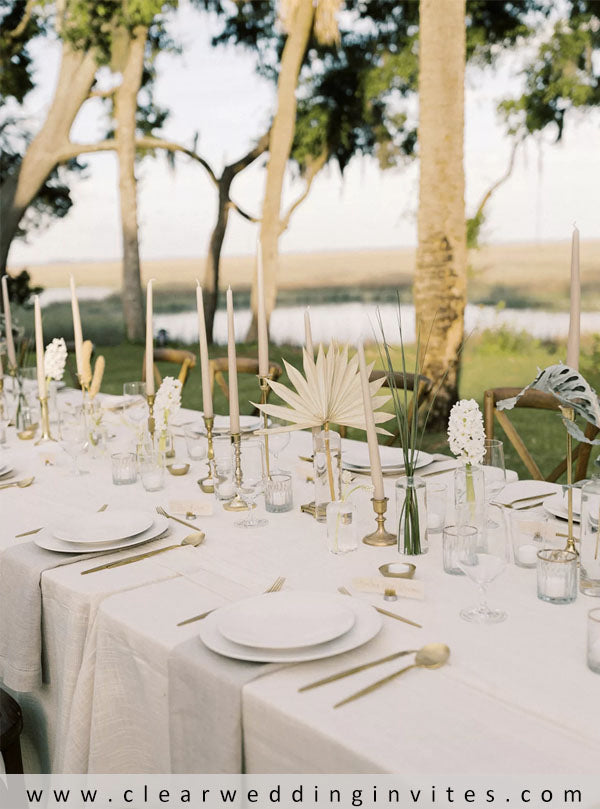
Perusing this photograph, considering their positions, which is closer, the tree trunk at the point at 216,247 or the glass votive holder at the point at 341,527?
the glass votive holder at the point at 341,527

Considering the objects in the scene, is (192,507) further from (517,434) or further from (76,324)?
(517,434)

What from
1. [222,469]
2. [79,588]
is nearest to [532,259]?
[222,469]

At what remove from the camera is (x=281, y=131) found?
9242mm

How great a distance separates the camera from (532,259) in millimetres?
9430

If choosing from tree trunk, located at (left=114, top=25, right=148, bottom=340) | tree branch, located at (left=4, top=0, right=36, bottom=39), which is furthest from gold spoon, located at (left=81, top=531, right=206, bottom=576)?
tree branch, located at (left=4, top=0, right=36, bottom=39)

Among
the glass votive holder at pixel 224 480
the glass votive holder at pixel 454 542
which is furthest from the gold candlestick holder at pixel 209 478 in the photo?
the glass votive holder at pixel 454 542

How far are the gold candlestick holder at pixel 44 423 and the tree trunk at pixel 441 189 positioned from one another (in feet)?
8.75

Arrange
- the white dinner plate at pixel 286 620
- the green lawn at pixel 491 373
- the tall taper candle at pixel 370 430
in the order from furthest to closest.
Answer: the green lawn at pixel 491 373 → the tall taper candle at pixel 370 430 → the white dinner plate at pixel 286 620

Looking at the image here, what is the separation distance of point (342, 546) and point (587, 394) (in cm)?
60

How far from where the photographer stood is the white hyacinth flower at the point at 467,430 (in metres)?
1.62

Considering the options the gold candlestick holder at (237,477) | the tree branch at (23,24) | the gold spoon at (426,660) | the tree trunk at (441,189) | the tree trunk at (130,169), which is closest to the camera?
the gold spoon at (426,660)

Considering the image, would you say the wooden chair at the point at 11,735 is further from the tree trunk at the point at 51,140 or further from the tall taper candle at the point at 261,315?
the tree trunk at the point at 51,140

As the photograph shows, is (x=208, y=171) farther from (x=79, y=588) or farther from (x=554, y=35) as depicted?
(x=79, y=588)

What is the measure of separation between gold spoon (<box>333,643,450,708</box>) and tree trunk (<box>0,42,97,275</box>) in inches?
392
